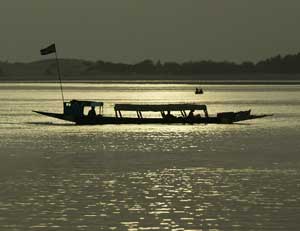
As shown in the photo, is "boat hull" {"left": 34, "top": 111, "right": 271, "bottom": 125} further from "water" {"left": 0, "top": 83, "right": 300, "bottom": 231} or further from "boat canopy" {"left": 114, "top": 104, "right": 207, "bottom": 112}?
"water" {"left": 0, "top": 83, "right": 300, "bottom": 231}

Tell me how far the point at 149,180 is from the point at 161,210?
542 centimetres

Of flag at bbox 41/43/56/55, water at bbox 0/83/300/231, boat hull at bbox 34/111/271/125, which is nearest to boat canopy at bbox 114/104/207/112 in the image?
boat hull at bbox 34/111/271/125

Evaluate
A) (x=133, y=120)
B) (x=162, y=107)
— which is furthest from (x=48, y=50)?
(x=162, y=107)

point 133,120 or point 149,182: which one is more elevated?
point 149,182

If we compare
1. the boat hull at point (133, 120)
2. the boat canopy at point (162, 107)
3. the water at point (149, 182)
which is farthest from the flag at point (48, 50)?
the water at point (149, 182)

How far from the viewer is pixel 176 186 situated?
974 inches

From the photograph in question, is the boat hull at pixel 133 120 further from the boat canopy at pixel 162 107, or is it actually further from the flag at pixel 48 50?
the flag at pixel 48 50

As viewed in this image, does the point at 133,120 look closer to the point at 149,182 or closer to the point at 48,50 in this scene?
the point at 48,50

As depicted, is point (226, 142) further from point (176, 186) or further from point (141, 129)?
point (176, 186)

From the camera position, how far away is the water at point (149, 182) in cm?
1959

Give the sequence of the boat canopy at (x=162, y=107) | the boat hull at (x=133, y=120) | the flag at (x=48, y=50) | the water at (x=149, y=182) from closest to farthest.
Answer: the water at (x=149, y=182), the boat hull at (x=133, y=120), the flag at (x=48, y=50), the boat canopy at (x=162, y=107)

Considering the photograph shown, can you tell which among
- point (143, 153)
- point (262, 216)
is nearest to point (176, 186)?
point (262, 216)

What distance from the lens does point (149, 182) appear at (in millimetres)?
25578

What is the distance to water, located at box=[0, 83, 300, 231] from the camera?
64.3 feet
